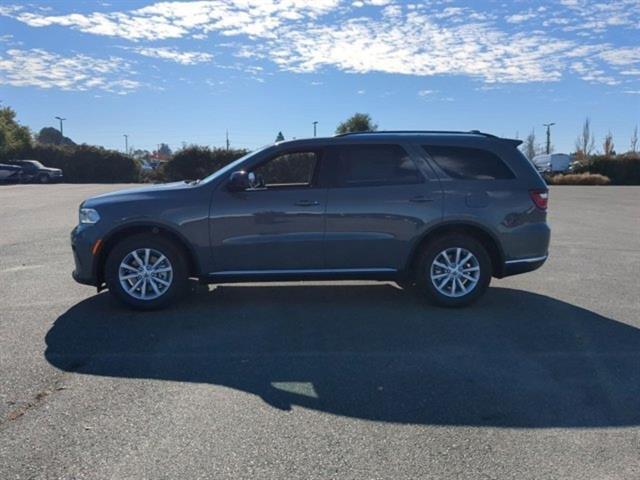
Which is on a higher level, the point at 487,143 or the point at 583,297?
the point at 487,143

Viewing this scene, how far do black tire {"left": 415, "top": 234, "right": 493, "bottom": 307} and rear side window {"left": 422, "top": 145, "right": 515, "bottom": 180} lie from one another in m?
0.72

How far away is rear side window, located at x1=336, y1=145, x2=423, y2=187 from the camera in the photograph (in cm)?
668

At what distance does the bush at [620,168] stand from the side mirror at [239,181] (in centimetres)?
4847

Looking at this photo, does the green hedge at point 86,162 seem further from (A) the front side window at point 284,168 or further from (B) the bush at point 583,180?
(A) the front side window at point 284,168

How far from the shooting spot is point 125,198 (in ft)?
21.2

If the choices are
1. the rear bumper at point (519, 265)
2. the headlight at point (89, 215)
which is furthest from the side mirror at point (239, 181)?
the rear bumper at point (519, 265)

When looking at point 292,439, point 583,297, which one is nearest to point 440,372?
point 292,439

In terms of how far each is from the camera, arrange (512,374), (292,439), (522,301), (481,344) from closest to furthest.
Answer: (292,439) → (512,374) → (481,344) → (522,301)

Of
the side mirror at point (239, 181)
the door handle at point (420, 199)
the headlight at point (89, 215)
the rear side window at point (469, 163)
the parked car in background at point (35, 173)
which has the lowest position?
the headlight at point (89, 215)

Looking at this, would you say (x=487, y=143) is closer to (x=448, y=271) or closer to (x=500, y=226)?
(x=500, y=226)

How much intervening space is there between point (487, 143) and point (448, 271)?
1537 mm

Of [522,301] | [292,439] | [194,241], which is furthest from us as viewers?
[522,301]

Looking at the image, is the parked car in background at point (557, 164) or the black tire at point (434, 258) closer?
the black tire at point (434, 258)

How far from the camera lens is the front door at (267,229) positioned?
21.1 feet
